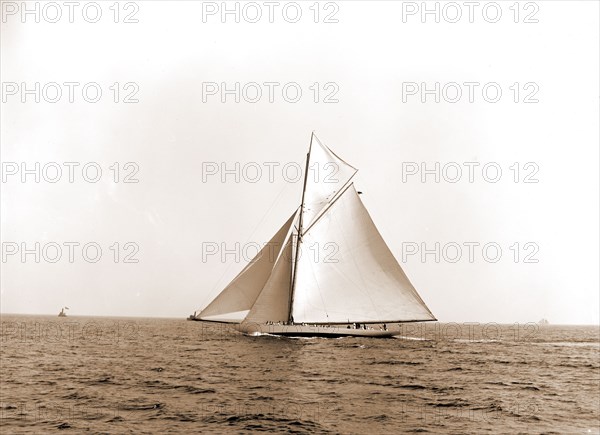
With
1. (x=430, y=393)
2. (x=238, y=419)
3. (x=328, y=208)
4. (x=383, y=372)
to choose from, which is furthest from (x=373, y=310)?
(x=238, y=419)

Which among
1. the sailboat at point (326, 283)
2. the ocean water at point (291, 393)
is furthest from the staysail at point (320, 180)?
the ocean water at point (291, 393)

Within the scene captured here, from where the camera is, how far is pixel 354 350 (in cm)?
4738

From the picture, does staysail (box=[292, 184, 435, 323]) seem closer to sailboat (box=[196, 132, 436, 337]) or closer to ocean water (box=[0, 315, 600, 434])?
sailboat (box=[196, 132, 436, 337])

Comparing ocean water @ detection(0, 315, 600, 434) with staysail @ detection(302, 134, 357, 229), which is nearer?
ocean water @ detection(0, 315, 600, 434)

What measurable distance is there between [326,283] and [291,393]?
3138 cm

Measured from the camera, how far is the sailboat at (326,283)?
2197 inches

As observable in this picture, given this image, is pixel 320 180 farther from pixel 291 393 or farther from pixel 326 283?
pixel 291 393

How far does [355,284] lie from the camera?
5781cm

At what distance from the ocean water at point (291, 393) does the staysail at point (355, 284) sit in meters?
13.4

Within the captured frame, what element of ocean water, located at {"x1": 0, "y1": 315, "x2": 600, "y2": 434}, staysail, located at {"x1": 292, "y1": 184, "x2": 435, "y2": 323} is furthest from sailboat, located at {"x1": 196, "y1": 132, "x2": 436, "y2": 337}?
ocean water, located at {"x1": 0, "y1": 315, "x2": 600, "y2": 434}

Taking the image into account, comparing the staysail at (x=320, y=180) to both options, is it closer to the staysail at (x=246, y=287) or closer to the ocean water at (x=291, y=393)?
the staysail at (x=246, y=287)

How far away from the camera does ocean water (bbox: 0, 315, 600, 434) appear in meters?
20.4

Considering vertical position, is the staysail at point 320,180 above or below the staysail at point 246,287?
above

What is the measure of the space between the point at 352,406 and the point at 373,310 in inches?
1381
